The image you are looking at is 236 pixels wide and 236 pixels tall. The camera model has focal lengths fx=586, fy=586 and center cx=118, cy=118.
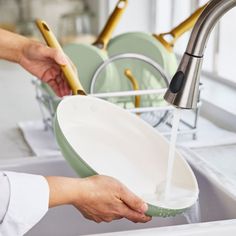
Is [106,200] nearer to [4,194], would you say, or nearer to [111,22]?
[4,194]

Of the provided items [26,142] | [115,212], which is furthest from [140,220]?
[26,142]

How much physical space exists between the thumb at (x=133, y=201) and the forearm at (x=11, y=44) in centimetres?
41

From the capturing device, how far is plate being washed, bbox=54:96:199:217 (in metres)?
0.86

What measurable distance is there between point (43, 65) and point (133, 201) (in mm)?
396

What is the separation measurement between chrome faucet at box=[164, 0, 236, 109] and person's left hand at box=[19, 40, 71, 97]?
0.39m

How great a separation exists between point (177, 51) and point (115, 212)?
1484 millimetres

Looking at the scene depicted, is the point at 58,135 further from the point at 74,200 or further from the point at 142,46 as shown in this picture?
the point at 142,46

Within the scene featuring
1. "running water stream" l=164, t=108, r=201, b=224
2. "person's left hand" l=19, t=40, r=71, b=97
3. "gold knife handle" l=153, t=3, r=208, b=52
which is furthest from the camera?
"gold knife handle" l=153, t=3, r=208, b=52

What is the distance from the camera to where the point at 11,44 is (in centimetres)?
100

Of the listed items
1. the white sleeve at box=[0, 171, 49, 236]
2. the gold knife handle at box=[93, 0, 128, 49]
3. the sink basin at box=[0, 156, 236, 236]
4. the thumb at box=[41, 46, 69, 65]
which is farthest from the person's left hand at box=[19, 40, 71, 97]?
the white sleeve at box=[0, 171, 49, 236]

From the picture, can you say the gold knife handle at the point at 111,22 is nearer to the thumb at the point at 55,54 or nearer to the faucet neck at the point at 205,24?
the thumb at the point at 55,54

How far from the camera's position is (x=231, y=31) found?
5.81 ft

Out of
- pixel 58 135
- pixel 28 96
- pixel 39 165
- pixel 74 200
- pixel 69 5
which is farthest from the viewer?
pixel 69 5

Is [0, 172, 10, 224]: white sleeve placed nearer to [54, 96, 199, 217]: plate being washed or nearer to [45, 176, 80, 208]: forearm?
[45, 176, 80, 208]: forearm
